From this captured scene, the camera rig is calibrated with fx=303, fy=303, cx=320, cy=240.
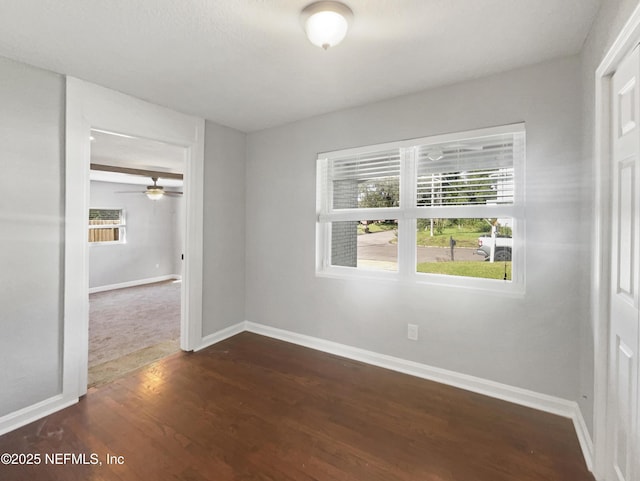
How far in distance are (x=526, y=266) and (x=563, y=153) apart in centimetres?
81

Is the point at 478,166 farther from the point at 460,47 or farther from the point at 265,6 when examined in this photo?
the point at 265,6

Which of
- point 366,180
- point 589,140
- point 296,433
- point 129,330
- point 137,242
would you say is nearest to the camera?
point 589,140

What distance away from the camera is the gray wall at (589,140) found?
151 cm

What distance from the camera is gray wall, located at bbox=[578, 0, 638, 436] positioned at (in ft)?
4.97

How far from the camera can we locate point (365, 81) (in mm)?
2398

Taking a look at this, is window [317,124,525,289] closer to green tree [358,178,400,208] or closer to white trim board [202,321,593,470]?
green tree [358,178,400,208]

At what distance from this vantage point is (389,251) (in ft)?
9.54

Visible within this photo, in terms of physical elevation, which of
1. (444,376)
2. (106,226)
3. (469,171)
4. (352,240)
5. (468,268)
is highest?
(469,171)

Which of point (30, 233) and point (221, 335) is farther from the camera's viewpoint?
point (221, 335)

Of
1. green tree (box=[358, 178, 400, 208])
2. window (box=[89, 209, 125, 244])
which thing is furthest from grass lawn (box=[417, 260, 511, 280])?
window (box=[89, 209, 125, 244])

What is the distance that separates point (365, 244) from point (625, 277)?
1.93 meters

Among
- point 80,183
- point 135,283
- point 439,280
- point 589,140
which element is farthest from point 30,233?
point 135,283

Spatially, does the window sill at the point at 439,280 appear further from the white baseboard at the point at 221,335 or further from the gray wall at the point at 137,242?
the gray wall at the point at 137,242

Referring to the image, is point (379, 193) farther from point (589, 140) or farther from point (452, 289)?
point (589, 140)
